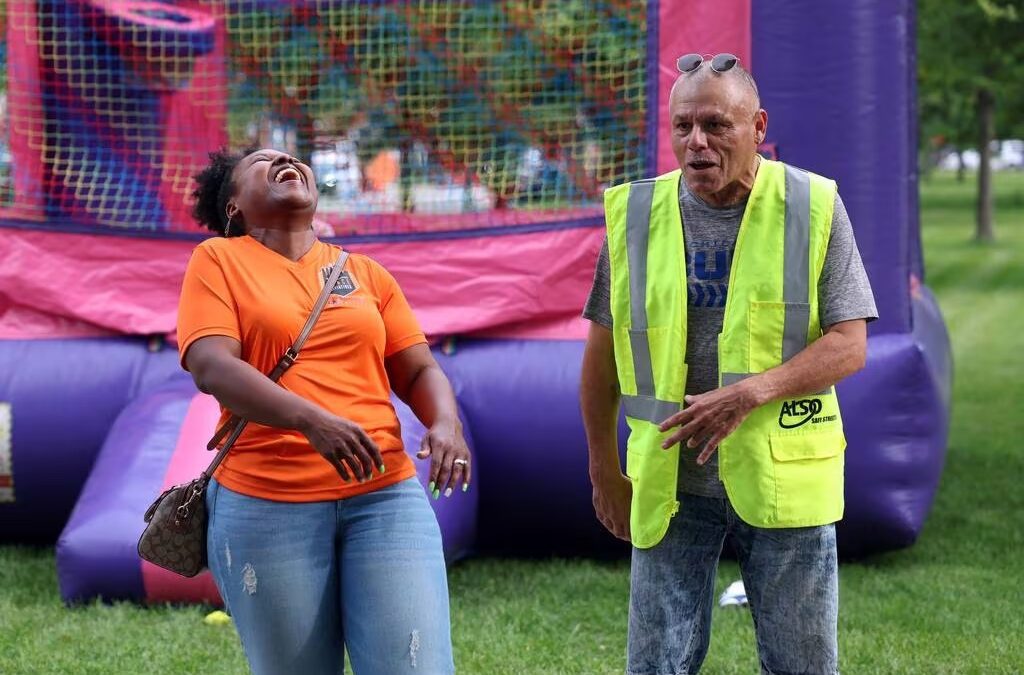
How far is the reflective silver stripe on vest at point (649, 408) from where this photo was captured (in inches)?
121

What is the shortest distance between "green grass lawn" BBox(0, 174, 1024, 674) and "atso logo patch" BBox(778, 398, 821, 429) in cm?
184

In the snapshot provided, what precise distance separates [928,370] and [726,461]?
297 cm

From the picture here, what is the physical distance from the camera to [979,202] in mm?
25234

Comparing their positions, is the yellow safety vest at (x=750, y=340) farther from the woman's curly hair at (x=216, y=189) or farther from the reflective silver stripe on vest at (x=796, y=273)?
the woman's curly hair at (x=216, y=189)

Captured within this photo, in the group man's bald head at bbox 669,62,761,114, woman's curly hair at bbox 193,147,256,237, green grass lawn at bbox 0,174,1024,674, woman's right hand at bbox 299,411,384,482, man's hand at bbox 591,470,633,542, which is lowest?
green grass lawn at bbox 0,174,1024,674

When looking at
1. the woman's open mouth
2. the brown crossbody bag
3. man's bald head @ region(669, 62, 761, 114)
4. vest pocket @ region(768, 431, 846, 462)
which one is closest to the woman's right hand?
the brown crossbody bag

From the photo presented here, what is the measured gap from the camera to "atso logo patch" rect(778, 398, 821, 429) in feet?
9.93

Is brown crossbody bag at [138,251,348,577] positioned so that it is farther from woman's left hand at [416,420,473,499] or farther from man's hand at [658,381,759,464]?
man's hand at [658,381,759,464]

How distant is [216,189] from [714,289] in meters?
1.17

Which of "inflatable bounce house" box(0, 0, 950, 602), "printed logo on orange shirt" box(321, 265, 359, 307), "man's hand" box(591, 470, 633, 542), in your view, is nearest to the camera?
"printed logo on orange shirt" box(321, 265, 359, 307)

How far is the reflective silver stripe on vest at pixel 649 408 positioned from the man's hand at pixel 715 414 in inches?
4.5

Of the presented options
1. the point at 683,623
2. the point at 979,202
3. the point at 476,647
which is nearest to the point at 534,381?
the point at 476,647

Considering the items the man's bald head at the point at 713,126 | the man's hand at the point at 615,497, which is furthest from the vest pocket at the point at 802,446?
the man's bald head at the point at 713,126

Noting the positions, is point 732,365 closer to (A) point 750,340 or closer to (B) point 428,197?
(A) point 750,340
